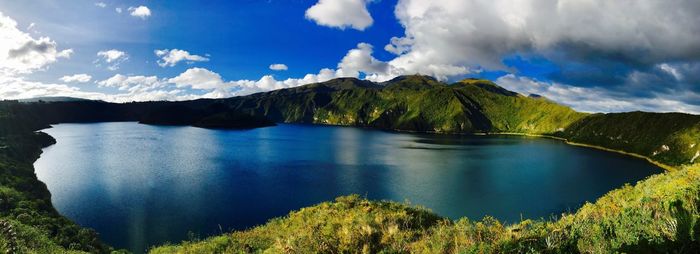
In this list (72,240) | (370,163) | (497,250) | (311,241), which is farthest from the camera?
(370,163)

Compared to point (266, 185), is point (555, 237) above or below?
above

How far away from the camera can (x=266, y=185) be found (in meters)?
101

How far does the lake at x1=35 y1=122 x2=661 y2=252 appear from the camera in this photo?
70.2m

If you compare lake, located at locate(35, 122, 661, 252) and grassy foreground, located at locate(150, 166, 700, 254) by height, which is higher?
grassy foreground, located at locate(150, 166, 700, 254)

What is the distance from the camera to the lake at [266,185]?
7019 cm

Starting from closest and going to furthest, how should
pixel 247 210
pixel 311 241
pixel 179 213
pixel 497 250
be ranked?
pixel 497 250
pixel 311 241
pixel 179 213
pixel 247 210

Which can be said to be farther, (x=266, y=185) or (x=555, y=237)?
(x=266, y=185)

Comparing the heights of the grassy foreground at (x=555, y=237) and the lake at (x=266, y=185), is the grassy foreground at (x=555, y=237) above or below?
above

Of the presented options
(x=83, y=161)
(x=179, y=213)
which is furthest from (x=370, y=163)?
(x=83, y=161)

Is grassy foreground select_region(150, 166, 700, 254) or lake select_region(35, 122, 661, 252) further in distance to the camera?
lake select_region(35, 122, 661, 252)

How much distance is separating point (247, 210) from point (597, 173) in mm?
122050

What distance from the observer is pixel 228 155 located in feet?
538

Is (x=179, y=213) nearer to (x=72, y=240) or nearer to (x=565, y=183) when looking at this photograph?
Answer: (x=72, y=240)

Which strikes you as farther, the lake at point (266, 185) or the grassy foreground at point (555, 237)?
the lake at point (266, 185)
